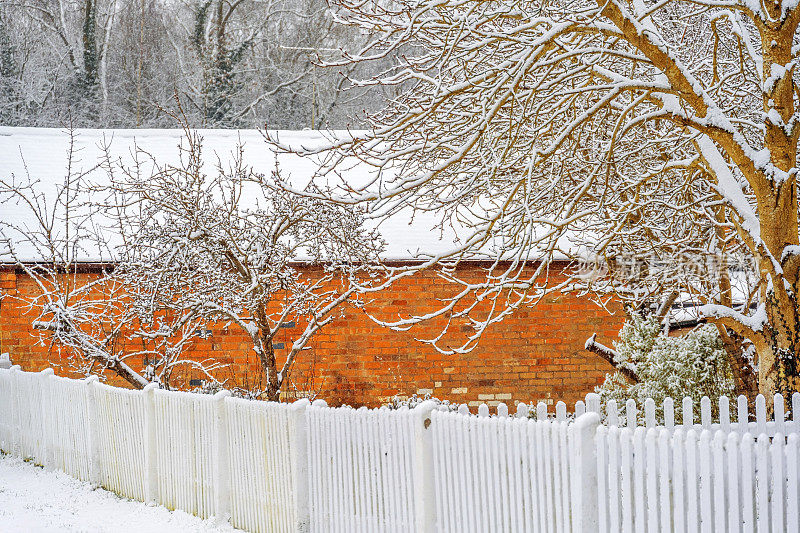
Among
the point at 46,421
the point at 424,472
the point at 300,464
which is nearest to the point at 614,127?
the point at 424,472

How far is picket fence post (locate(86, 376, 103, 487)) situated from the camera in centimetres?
989

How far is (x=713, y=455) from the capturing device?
4.78 m

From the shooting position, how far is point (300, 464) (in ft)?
23.4

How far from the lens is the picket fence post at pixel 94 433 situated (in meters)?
9.89

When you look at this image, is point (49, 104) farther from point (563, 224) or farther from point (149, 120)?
point (563, 224)

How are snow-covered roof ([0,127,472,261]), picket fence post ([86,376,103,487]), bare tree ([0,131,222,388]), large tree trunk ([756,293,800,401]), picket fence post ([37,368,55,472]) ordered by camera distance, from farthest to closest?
snow-covered roof ([0,127,472,261])
picket fence post ([37,368,55,472])
bare tree ([0,131,222,388])
picket fence post ([86,376,103,487])
large tree trunk ([756,293,800,401])

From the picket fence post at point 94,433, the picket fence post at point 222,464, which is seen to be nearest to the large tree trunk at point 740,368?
the picket fence post at point 222,464

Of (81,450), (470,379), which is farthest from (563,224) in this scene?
(81,450)

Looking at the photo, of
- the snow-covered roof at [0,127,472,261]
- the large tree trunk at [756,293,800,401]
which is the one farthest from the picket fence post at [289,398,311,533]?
the snow-covered roof at [0,127,472,261]

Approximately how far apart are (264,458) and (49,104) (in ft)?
86.7

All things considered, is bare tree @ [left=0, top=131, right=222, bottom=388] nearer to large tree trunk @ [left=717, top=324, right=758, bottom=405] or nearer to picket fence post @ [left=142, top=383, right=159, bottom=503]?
picket fence post @ [left=142, top=383, right=159, bottom=503]

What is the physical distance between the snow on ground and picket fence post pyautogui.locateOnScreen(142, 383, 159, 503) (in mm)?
184

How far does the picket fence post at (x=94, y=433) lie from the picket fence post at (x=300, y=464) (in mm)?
3850

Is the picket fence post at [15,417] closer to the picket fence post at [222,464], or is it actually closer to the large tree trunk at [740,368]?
the picket fence post at [222,464]
